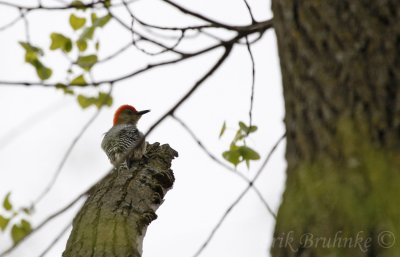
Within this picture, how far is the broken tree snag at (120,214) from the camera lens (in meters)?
3.23

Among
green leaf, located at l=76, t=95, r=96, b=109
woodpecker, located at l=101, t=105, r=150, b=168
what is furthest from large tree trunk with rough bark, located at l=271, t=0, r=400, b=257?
woodpecker, located at l=101, t=105, r=150, b=168

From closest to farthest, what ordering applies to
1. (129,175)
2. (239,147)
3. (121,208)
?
(239,147)
(121,208)
(129,175)

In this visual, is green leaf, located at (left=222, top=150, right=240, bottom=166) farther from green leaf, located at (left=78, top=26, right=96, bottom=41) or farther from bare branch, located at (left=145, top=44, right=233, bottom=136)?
green leaf, located at (left=78, top=26, right=96, bottom=41)

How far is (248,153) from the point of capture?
3096mm

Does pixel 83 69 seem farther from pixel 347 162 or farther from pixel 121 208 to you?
pixel 347 162

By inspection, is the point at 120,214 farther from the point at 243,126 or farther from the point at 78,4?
the point at 78,4

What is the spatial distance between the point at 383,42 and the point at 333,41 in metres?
0.14

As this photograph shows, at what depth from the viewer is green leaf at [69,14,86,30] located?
3242mm

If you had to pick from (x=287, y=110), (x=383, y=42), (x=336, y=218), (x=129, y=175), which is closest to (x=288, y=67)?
(x=287, y=110)

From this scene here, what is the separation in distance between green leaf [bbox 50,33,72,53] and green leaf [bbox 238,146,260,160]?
1054 millimetres

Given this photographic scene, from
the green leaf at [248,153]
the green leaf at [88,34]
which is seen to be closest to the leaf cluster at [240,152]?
the green leaf at [248,153]

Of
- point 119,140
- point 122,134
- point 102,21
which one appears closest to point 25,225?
point 102,21

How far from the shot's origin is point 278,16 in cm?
200

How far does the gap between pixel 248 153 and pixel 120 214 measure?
35.9 inches
